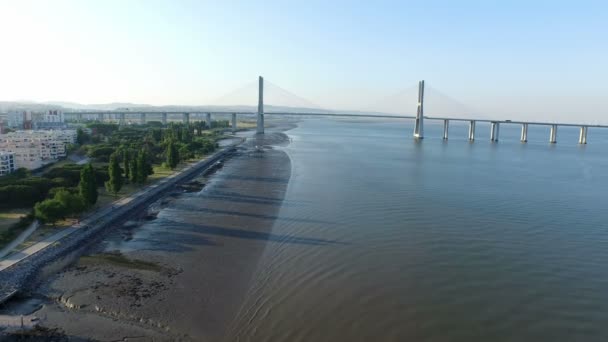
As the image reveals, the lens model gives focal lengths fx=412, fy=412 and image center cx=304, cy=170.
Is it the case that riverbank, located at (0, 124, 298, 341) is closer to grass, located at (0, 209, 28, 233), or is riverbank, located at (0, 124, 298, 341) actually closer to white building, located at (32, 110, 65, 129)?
grass, located at (0, 209, 28, 233)

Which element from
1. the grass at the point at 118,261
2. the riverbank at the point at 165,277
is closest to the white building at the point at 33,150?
the riverbank at the point at 165,277

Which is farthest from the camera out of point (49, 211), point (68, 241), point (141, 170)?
point (141, 170)

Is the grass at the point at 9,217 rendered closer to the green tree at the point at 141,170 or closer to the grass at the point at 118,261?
the grass at the point at 118,261

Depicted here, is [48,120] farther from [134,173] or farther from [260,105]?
[134,173]

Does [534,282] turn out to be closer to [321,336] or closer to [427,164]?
[321,336]

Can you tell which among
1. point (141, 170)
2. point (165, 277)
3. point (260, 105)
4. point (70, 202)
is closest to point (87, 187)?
point (70, 202)
